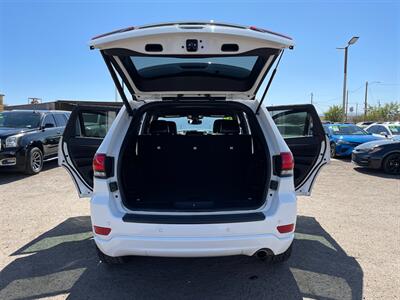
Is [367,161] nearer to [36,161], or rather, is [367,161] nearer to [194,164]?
[194,164]

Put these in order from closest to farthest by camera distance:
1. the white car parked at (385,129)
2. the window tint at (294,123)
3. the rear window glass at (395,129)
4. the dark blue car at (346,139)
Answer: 1. the window tint at (294,123)
2. the dark blue car at (346,139)
3. the white car parked at (385,129)
4. the rear window glass at (395,129)

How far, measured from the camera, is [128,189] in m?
3.30

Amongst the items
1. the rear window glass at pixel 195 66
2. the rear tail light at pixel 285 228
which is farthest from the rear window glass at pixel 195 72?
the rear tail light at pixel 285 228

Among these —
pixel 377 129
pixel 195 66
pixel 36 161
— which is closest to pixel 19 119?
pixel 36 161

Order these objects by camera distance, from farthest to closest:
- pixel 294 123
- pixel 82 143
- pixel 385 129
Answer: pixel 385 129
pixel 294 123
pixel 82 143

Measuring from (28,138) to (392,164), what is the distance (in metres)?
9.66

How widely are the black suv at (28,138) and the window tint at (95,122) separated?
4.47m

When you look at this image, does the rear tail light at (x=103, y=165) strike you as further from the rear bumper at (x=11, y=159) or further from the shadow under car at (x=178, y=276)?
the rear bumper at (x=11, y=159)

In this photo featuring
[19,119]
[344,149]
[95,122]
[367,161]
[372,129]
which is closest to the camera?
[95,122]

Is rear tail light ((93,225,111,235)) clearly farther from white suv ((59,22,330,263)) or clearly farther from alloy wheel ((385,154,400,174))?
alloy wheel ((385,154,400,174))

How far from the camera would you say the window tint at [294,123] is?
434 centimetres

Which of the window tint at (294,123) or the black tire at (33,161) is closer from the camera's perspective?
the window tint at (294,123)

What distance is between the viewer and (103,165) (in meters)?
2.89

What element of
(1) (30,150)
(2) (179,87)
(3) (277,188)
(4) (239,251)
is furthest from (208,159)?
(1) (30,150)
